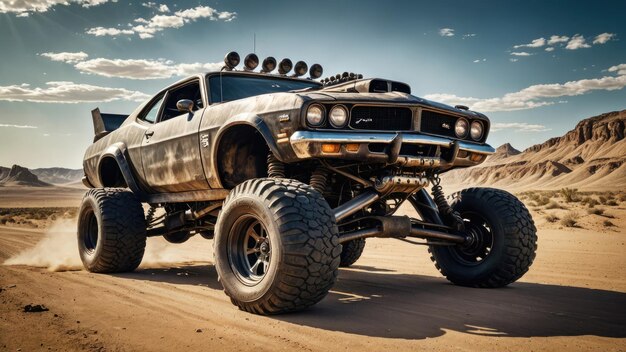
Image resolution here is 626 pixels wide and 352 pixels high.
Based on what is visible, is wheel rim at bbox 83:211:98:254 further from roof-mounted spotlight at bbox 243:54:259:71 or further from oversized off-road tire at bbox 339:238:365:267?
oversized off-road tire at bbox 339:238:365:267

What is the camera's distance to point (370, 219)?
191 inches

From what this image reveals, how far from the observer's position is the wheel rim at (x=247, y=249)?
13.5 ft

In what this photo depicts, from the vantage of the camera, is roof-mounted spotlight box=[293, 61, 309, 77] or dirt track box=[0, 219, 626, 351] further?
roof-mounted spotlight box=[293, 61, 309, 77]

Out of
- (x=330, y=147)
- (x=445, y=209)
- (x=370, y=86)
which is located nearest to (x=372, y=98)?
(x=370, y=86)

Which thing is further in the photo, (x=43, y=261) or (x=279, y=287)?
(x=43, y=261)

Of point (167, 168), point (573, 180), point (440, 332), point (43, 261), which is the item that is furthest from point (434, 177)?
point (573, 180)

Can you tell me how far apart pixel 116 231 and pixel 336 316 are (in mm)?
3502

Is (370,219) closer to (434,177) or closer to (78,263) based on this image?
(434,177)

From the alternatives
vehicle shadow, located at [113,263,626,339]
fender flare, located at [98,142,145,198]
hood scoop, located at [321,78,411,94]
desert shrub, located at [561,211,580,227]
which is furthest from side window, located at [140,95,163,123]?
desert shrub, located at [561,211,580,227]

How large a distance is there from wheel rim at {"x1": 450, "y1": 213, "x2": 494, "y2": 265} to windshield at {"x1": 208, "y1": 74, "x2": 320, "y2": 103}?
2.59m

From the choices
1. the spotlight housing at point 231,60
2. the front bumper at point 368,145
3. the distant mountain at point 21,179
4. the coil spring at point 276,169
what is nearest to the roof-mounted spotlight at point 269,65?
the spotlight housing at point 231,60

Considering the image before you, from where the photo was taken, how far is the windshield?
5652 mm

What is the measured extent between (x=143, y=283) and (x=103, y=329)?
2181 millimetres

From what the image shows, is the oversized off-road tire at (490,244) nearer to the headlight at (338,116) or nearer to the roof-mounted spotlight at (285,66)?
the headlight at (338,116)
